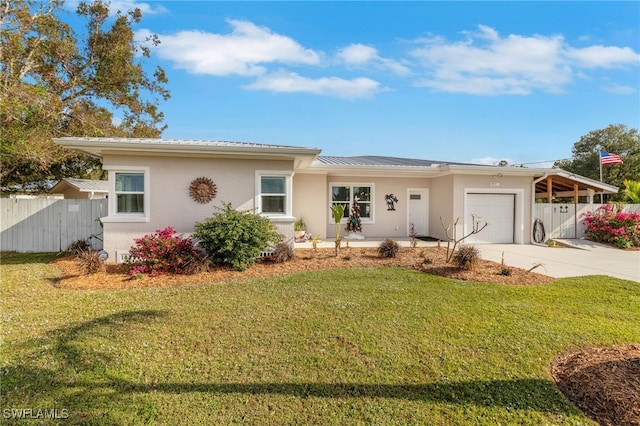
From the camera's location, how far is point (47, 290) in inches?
231

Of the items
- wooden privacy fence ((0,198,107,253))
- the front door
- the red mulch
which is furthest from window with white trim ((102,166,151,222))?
the front door

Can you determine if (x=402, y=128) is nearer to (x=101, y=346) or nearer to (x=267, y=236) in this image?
(x=267, y=236)

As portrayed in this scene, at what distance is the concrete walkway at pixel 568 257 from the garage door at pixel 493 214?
1.55ft

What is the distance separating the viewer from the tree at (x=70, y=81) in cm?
1126

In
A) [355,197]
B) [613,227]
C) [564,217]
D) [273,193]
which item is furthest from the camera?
[564,217]

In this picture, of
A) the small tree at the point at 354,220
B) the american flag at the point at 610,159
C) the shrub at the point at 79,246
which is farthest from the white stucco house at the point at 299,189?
the american flag at the point at 610,159

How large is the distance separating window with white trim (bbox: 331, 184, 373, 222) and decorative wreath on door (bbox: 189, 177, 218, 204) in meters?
5.68

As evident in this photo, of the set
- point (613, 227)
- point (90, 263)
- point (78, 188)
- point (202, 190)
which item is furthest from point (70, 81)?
point (613, 227)

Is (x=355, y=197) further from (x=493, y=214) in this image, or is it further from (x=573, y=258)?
(x=573, y=258)

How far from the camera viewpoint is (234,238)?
7391 mm

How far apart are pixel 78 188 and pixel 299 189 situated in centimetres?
1469

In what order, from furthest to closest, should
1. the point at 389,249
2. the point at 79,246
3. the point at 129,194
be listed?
the point at 79,246
the point at 389,249
the point at 129,194

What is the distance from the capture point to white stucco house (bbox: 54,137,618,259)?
8.35m

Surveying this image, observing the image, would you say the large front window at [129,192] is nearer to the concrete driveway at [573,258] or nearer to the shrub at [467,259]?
the shrub at [467,259]
